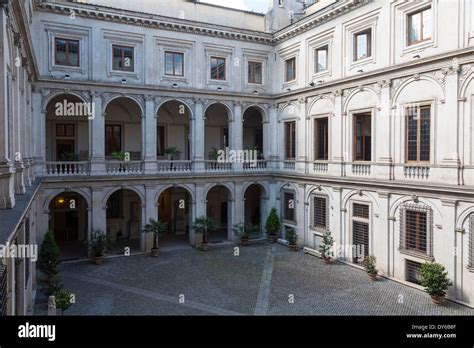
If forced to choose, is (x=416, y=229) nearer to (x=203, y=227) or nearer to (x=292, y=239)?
(x=292, y=239)

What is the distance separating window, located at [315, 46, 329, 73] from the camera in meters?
23.6

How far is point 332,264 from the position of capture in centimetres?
2173

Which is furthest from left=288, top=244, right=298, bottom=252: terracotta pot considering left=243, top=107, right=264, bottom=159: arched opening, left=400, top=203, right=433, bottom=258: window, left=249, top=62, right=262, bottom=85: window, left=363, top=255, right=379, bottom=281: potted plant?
left=249, top=62, right=262, bottom=85: window

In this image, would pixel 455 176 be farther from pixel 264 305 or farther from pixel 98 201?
pixel 98 201

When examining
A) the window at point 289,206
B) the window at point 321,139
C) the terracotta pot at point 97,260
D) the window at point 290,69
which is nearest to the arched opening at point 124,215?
the terracotta pot at point 97,260

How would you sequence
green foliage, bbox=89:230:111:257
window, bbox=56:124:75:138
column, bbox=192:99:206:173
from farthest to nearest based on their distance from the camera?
window, bbox=56:124:75:138 → column, bbox=192:99:206:173 → green foliage, bbox=89:230:111:257

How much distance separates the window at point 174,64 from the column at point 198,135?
213 centimetres

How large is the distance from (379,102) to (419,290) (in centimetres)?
905

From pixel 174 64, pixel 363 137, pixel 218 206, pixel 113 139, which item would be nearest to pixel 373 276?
pixel 363 137

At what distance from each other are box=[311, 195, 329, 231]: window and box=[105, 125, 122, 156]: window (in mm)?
13857

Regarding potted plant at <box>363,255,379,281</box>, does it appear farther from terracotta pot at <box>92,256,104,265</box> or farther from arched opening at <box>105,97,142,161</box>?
arched opening at <box>105,97,142,161</box>

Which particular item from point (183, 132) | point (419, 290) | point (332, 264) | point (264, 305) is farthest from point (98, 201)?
point (419, 290)

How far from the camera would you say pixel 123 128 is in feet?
91.1

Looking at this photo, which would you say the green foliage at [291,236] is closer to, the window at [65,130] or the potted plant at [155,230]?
the potted plant at [155,230]
